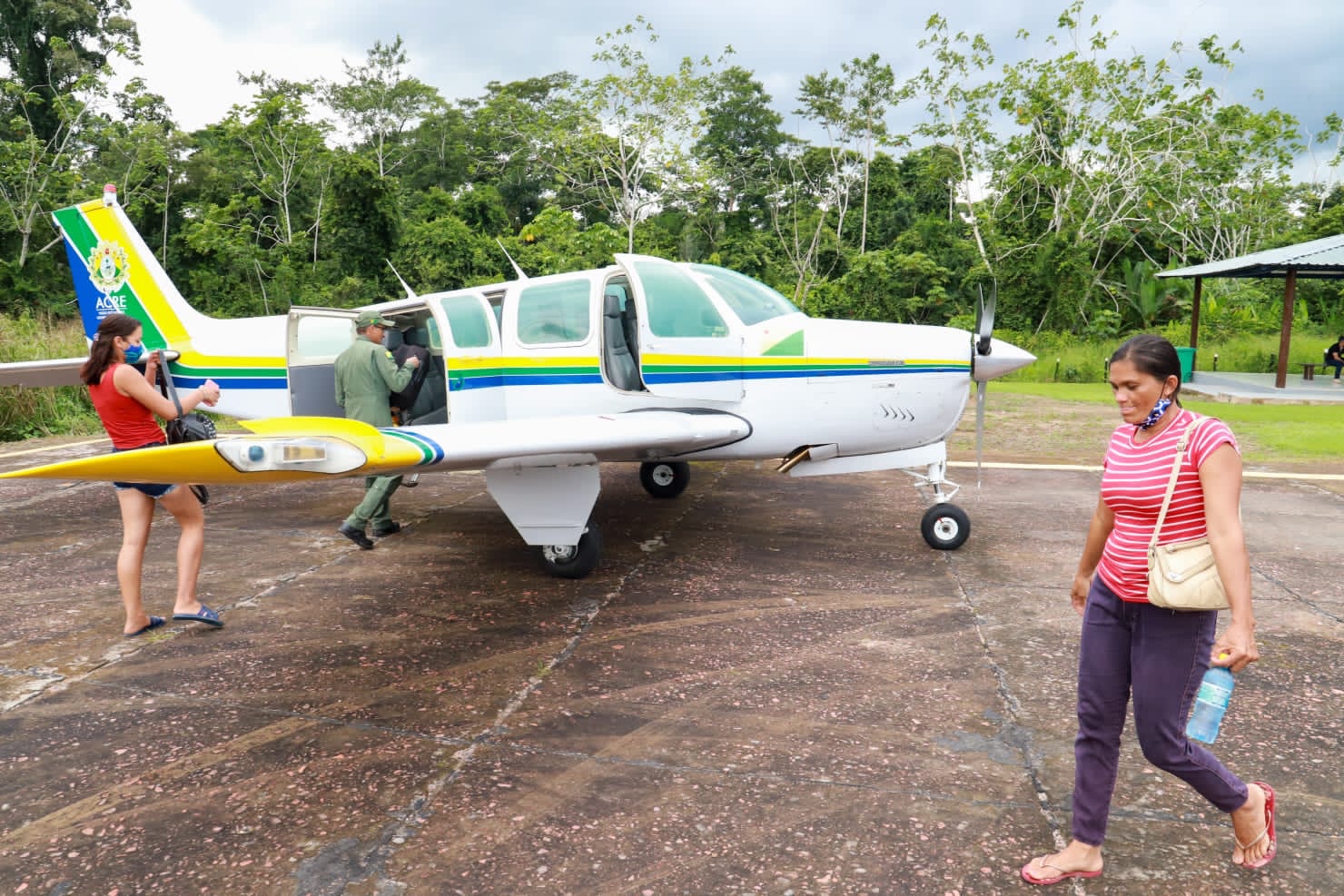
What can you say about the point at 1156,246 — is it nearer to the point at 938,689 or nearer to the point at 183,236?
the point at 938,689

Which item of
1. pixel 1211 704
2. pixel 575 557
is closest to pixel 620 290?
pixel 575 557

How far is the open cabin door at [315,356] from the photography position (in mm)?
7200

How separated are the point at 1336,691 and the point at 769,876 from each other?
122 inches

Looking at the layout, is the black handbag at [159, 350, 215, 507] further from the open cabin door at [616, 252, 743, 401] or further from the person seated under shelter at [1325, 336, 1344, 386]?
the person seated under shelter at [1325, 336, 1344, 386]

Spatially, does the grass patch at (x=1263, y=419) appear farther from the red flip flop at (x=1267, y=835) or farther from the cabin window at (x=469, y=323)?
the cabin window at (x=469, y=323)

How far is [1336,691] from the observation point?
154 inches

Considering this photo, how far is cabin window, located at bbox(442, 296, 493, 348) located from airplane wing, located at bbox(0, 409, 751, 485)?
3.71 feet

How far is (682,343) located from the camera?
244 inches

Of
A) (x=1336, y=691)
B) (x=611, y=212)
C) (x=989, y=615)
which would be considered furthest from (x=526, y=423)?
(x=611, y=212)

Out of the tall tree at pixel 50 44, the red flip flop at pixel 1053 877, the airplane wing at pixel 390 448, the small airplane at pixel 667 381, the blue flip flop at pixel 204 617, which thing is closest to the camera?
the red flip flop at pixel 1053 877

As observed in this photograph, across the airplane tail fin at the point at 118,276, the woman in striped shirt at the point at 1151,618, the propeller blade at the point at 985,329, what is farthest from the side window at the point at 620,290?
the woman in striped shirt at the point at 1151,618

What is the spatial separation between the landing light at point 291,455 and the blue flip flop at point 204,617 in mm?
1805

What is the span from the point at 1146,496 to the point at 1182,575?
24cm

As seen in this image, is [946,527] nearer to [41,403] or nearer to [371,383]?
[371,383]
